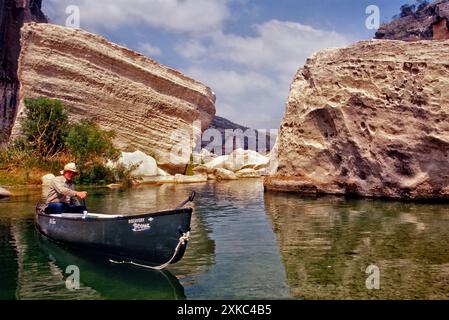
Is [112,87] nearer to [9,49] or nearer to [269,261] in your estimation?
[9,49]

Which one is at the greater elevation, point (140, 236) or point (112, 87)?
point (112, 87)

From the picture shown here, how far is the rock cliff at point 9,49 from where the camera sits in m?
47.4

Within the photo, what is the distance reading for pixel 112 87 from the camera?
3953 cm

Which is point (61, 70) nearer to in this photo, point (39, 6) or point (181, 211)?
point (39, 6)

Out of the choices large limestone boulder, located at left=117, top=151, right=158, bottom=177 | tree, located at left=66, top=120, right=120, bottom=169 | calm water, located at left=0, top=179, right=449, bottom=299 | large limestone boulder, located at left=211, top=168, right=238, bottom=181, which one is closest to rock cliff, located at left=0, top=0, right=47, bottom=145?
tree, located at left=66, top=120, right=120, bottom=169

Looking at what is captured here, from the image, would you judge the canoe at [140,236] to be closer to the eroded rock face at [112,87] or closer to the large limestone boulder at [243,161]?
the eroded rock face at [112,87]

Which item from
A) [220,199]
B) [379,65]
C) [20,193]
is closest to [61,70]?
[20,193]

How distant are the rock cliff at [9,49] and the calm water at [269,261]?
36.1 metres

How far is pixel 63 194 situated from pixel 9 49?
44941mm

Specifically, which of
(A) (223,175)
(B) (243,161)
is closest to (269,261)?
(A) (223,175)

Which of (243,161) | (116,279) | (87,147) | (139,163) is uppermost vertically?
(87,147)

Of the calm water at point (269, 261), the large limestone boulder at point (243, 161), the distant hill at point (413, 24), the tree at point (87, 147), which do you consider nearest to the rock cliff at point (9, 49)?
the tree at point (87, 147)

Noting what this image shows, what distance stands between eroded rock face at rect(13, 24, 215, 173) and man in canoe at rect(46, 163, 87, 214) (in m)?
26.2

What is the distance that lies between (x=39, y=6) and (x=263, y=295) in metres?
59.9
